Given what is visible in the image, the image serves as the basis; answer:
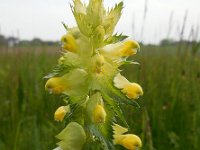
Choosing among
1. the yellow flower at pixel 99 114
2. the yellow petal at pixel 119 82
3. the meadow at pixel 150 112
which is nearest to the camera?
the yellow flower at pixel 99 114

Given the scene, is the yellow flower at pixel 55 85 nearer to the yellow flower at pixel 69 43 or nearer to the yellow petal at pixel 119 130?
the yellow flower at pixel 69 43

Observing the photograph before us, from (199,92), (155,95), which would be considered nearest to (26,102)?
(155,95)

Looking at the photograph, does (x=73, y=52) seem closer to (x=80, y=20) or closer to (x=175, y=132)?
(x=80, y=20)

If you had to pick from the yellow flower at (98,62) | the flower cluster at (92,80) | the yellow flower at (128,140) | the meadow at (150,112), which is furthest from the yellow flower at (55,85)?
the meadow at (150,112)

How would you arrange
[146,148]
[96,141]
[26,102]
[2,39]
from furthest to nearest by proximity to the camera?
[2,39] < [26,102] < [146,148] < [96,141]

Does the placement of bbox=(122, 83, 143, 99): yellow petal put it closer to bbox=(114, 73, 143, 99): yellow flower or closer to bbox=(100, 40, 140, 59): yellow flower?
bbox=(114, 73, 143, 99): yellow flower

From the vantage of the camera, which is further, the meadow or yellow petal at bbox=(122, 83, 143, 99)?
the meadow

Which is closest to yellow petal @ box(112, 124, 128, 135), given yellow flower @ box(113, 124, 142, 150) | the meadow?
yellow flower @ box(113, 124, 142, 150)
